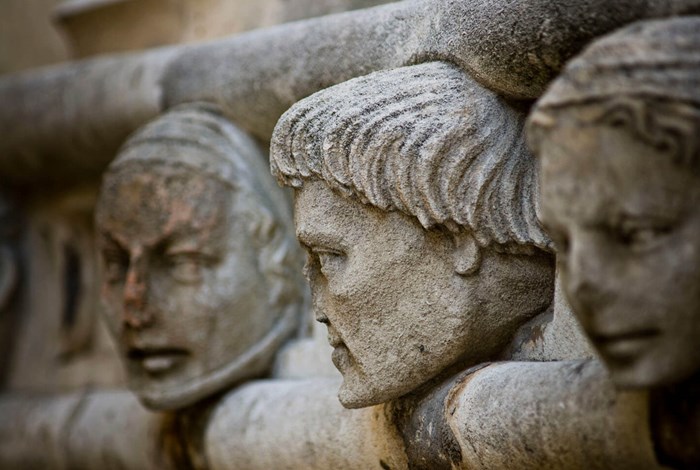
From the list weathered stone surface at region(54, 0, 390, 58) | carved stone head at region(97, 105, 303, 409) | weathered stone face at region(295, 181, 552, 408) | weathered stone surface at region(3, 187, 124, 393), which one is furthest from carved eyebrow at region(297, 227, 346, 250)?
weathered stone surface at region(3, 187, 124, 393)

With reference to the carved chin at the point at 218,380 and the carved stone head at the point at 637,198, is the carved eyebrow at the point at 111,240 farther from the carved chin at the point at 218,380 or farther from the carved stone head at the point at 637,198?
the carved stone head at the point at 637,198

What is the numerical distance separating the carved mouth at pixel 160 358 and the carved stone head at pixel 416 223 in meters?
0.65

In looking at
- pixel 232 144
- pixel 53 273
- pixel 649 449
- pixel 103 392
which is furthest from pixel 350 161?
pixel 53 273

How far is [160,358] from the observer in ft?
7.11

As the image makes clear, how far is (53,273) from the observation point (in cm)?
291

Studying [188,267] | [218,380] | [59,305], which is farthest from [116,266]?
[59,305]

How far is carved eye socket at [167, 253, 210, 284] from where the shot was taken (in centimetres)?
215

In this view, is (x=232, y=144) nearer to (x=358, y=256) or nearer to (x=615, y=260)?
(x=358, y=256)

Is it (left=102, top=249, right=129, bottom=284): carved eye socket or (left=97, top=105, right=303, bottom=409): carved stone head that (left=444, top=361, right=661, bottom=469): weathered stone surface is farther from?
(left=102, top=249, right=129, bottom=284): carved eye socket

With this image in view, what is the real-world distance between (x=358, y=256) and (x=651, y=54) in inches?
22.5

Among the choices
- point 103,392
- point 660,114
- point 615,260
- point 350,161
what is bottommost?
point 103,392

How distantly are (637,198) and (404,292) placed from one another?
0.50m

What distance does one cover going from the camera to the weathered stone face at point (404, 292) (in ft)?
5.06

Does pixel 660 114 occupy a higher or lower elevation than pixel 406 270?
higher
